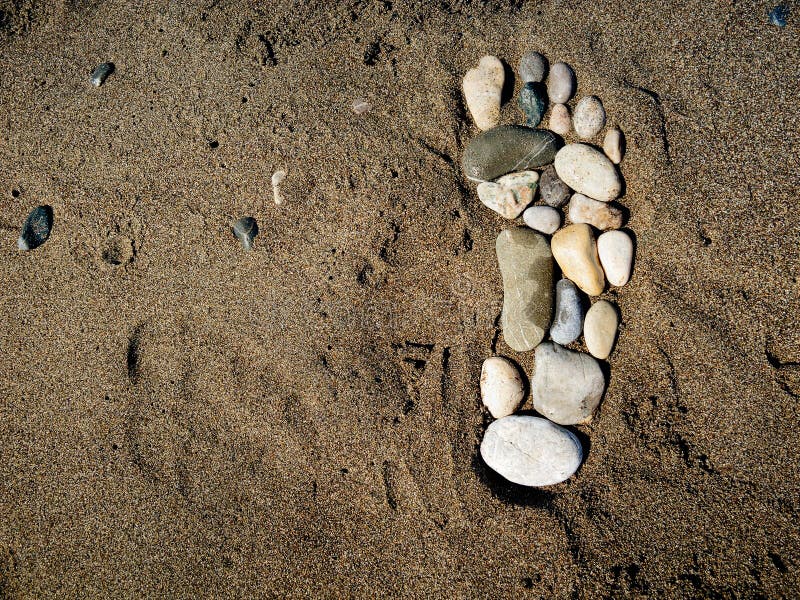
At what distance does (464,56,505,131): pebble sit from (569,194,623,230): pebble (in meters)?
0.56

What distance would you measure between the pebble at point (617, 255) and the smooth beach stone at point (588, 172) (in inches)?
7.5

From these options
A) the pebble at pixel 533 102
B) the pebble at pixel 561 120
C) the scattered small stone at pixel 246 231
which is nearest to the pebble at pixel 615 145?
the pebble at pixel 561 120

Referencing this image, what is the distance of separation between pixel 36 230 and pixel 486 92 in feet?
7.72

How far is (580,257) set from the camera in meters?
2.25

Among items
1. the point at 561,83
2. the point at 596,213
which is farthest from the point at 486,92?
the point at 596,213

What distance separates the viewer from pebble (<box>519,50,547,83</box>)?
8.00 feet

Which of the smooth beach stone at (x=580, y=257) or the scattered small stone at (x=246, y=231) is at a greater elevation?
the smooth beach stone at (x=580, y=257)

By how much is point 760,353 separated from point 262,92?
2596mm

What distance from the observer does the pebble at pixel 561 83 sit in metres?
2.41

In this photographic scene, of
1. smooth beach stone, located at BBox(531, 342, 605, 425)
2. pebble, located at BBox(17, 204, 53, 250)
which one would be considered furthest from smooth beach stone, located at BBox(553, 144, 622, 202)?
pebble, located at BBox(17, 204, 53, 250)

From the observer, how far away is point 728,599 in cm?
198

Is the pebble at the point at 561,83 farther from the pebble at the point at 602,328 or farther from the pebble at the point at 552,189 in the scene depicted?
the pebble at the point at 602,328

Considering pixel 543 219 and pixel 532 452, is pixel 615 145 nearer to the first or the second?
pixel 543 219

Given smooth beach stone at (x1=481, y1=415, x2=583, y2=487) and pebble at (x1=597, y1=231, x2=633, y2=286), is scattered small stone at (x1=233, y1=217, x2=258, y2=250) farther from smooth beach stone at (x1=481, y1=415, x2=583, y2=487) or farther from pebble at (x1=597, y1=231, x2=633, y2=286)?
pebble at (x1=597, y1=231, x2=633, y2=286)
